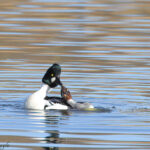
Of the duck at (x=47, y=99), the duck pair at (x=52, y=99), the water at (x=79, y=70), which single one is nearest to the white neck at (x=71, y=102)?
the duck pair at (x=52, y=99)

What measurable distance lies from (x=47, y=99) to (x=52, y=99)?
98mm

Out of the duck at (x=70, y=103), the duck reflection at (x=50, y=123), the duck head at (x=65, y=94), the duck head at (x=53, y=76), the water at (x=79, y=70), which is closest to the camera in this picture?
the duck reflection at (x=50, y=123)

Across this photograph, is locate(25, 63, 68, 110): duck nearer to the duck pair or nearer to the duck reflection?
the duck pair

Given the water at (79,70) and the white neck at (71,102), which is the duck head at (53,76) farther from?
the water at (79,70)

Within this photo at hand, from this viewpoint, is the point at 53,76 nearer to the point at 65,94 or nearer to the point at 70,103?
the point at 65,94

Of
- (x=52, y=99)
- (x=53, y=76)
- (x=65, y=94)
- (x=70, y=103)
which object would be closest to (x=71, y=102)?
(x=70, y=103)

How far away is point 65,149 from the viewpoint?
11.6 metres

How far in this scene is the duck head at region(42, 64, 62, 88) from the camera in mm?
15258

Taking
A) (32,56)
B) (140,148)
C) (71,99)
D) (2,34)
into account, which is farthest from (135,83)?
(2,34)

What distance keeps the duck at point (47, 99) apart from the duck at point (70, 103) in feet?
0.30

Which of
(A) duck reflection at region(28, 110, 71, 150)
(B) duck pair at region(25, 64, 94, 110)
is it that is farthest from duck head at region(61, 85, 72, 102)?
(A) duck reflection at region(28, 110, 71, 150)

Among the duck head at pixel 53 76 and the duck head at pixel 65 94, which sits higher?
the duck head at pixel 53 76

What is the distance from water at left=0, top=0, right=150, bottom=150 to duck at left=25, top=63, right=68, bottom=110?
226mm

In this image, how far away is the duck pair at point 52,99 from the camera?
1513 cm
